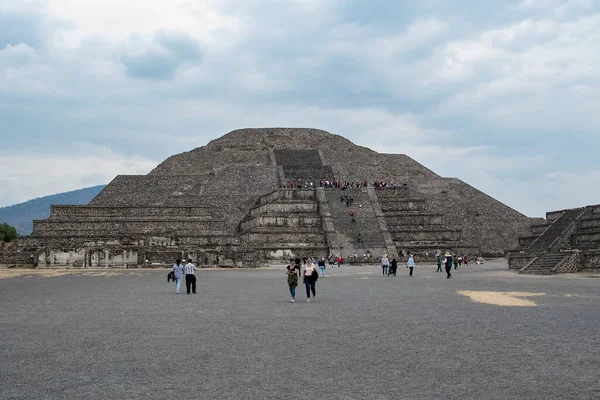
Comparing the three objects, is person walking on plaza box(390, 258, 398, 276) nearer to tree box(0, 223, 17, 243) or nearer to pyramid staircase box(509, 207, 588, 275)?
pyramid staircase box(509, 207, 588, 275)

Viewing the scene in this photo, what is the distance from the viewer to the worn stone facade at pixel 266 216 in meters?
37.4

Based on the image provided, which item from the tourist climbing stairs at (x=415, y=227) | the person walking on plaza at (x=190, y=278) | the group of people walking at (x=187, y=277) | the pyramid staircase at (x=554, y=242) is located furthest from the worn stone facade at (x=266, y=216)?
the person walking on plaza at (x=190, y=278)

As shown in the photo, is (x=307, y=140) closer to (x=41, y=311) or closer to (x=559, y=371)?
(x=41, y=311)

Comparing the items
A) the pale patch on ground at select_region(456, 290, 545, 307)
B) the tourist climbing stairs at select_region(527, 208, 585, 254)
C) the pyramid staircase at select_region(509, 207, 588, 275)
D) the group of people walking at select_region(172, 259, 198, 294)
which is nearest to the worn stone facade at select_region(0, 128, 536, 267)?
the pyramid staircase at select_region(509, 207, 588, 275)

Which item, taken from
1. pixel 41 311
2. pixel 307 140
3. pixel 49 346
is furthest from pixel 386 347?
pixel 307 140

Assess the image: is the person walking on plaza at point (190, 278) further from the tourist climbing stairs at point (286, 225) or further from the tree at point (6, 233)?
the tree at point (6, 233)

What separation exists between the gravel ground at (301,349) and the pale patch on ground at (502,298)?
48 cm

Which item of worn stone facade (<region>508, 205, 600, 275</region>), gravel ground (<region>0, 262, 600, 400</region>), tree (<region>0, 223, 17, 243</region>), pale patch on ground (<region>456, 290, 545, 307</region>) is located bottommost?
gravel ground (<region>0, 262, 600, 400</region>)

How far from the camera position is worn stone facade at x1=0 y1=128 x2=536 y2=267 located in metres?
37.4

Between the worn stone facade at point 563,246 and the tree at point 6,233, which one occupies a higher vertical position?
the tree at point 6,233

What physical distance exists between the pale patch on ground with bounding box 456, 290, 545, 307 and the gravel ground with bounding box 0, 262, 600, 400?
48 cm

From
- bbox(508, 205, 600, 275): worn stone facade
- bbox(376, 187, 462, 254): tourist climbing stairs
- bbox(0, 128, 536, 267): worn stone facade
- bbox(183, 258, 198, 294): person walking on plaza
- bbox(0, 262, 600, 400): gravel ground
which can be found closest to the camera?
bbox(0, 262, 600, 400): gravel ground

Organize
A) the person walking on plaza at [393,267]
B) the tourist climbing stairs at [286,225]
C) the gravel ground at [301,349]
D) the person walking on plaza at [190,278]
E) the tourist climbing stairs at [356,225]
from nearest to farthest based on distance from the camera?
the gravel ground at [301,349]
the person walking on plaza at [190,278]
the person walking on plaza at [393,267]
the tourist climbing stairs at [286,225]
the tourist climbing stairs at [356,225]

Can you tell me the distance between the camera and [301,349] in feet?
28.7
